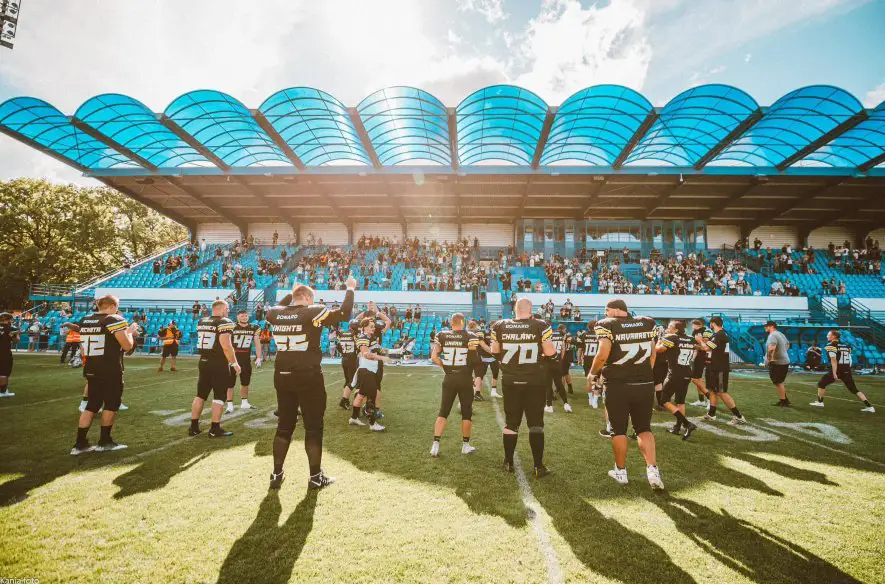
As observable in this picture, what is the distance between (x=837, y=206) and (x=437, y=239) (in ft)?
104

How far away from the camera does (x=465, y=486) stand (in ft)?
14.2

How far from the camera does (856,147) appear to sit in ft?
70.6

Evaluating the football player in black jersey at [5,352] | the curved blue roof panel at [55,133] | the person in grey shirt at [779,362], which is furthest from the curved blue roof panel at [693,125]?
the curved blue roof panel at [55,133]

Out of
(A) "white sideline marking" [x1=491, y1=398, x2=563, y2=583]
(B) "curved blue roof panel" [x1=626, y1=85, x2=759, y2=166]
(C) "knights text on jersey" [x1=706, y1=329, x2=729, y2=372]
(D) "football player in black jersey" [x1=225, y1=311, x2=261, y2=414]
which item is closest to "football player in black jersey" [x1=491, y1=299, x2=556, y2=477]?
(A) "white sideline marking" [x1=491, y1=398, x2=563, y2=583]

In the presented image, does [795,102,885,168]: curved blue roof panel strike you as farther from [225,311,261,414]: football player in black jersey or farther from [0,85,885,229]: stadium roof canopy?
[225,311,261,414]: football player in black jersey

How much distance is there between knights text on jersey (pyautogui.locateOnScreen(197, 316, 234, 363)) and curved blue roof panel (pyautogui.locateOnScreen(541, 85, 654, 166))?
18.7 meters

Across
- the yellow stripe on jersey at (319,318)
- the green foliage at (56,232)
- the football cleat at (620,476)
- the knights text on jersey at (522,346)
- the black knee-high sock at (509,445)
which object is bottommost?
the football cleat at (620,476)

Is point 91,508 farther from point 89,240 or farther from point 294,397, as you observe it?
point 89,240

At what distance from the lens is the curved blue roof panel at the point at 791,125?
57.0ft

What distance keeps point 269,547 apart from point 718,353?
8598mm

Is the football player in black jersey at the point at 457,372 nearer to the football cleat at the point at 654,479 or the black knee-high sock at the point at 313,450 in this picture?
the black knee-high sock at the point at 313,450

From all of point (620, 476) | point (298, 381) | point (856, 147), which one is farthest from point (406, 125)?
point (856, 147)

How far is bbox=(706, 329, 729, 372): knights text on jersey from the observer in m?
7.62

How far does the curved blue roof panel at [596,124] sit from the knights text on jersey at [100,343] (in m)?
19.8
